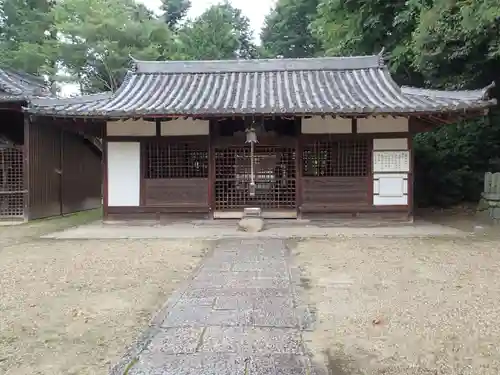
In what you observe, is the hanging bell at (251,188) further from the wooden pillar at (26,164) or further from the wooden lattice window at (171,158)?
the wooden pillar at (26,164)

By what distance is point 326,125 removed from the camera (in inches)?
408

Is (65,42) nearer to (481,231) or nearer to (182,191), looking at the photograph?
(182,191)

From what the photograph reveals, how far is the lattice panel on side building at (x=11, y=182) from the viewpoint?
448 inches

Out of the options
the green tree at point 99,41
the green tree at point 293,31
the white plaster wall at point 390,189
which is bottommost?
the white plaster wall at point 390,189

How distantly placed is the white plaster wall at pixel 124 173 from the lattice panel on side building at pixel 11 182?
269cm

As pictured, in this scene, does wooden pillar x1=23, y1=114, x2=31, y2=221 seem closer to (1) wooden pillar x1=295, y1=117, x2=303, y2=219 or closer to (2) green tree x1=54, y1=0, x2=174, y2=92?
(1) wooden pillar x1=295, y1=117, x2=303, y2=219

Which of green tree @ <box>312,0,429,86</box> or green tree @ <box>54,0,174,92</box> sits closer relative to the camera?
green tree @ <box>312,0,429,86</box>

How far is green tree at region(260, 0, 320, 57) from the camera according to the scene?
28425 millimetres

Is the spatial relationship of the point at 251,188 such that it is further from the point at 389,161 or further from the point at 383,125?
the point at 383,125

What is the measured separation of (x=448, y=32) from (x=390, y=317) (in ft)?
33.0

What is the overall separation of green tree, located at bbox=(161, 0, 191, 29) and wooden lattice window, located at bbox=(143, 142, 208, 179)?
30182mm

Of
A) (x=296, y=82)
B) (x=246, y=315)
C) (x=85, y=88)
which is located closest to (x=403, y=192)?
(x=296, y=82)

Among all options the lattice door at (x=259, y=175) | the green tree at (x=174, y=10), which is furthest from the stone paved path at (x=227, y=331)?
the green tree at (x=174, y=10)

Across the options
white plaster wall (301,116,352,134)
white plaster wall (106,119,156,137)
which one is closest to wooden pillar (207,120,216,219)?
white plaster wall (106,119,156,137)
